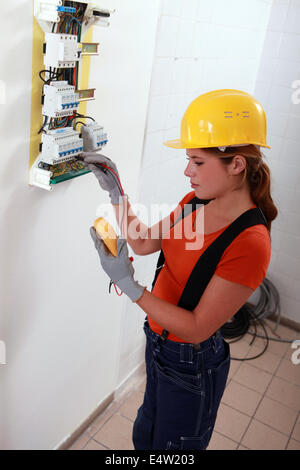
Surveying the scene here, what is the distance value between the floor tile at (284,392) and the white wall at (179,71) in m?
0.93

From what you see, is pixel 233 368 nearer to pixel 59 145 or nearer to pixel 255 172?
pixel 255 172

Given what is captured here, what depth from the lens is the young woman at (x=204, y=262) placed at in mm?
1432

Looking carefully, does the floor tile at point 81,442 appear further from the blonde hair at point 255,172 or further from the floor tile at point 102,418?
the blonde hair at point 255,172

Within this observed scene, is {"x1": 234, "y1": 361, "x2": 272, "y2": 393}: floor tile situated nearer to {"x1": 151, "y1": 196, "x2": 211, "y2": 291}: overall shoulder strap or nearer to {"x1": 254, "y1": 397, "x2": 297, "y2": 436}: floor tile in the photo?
{"x1": 254, "y1": 397, "x2": 297, "y2": 436}: floor tile

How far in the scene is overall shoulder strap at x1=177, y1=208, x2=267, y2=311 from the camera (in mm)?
1471

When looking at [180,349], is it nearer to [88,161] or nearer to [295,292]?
[88,161]

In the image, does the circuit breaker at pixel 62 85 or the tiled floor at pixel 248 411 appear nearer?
the circuit breaker at pixel 62 85

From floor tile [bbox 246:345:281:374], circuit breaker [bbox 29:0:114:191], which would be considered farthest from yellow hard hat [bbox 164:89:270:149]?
floor tile [bbox 246:345:281:374]

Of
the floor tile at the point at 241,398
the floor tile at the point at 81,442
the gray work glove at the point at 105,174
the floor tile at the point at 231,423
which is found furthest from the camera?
the floor tile at the point at 241,398

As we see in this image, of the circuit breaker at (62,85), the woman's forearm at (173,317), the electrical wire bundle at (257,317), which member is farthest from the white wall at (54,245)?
the electrical wire bundle at (257,317)

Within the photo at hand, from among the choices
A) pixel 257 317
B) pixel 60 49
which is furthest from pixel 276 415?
pixel 60 49

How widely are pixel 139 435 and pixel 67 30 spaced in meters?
1.64

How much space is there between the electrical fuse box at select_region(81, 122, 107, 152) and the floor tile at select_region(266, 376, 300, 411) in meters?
2.09
